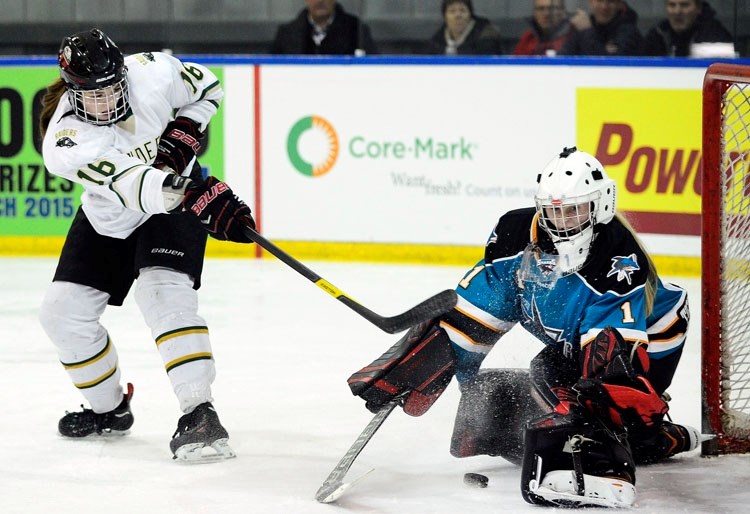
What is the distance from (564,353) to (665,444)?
34 centimetres

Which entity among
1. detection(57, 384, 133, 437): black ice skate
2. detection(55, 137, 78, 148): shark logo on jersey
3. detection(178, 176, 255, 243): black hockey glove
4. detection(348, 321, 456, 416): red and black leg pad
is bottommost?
detection(57, 384, 133, 437): black ice skate

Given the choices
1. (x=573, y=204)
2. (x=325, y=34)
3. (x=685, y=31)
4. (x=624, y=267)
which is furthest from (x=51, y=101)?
(x=685, y=31)

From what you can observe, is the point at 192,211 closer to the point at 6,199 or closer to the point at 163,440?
the point at 163,440

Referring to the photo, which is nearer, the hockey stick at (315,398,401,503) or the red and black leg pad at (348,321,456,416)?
the hockey stick at (315,398,401,503)

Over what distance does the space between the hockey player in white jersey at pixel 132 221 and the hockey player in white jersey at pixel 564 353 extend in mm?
449

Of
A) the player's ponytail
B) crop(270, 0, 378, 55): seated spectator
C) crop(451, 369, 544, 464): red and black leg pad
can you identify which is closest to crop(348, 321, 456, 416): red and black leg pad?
crop(451, 369, 544, 464): red and black leg pad

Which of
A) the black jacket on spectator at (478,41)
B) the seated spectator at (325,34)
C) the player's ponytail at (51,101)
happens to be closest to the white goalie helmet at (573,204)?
the player's ponytail at (51,101)

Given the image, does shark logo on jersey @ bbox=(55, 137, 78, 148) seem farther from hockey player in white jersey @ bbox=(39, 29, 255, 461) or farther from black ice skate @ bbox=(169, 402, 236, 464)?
black ice skate @ bbox=(169, 402, 236, 464)

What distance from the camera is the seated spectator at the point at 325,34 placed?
20.7 feet

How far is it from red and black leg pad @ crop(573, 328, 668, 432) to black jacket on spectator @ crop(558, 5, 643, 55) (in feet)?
11.0

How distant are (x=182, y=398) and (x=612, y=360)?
3.52 feet

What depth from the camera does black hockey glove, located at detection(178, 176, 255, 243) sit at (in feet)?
9.96

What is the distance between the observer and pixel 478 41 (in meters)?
6.14

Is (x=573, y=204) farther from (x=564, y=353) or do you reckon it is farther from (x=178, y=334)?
(x=178, y=334)
